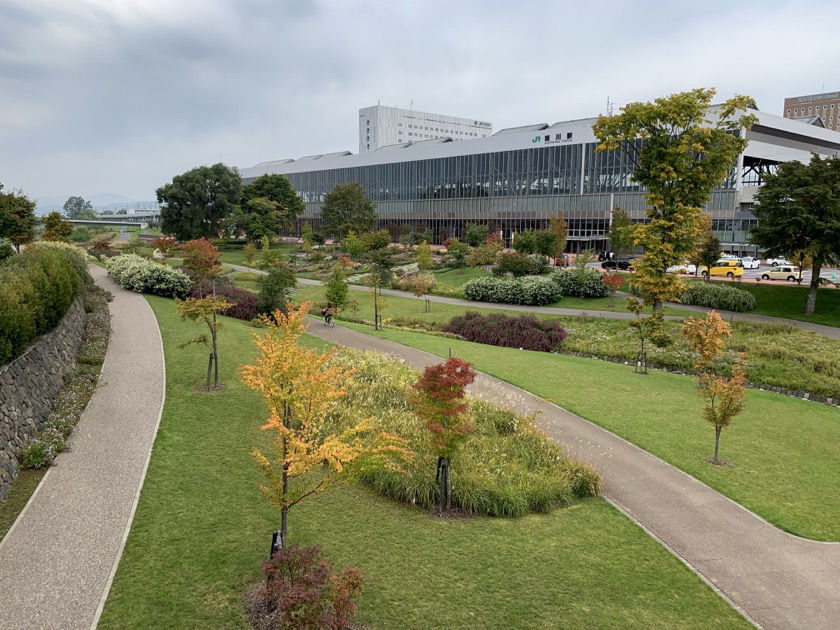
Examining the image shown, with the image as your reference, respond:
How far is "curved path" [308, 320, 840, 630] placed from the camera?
8180mm

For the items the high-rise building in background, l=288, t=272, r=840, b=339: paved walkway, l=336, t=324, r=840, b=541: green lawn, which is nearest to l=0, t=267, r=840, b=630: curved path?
l=336, t=324, r=840, b=541: green lawn

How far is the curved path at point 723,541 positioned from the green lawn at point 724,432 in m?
0.53

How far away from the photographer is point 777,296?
3500 centimetres

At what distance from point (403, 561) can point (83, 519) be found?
5.02 m

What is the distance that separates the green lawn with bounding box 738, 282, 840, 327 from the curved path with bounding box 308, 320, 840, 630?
23.8m

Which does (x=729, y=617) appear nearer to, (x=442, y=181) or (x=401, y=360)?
(x=401, y=360)

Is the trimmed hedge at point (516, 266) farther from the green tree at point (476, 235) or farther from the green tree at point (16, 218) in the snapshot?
the green tree at point (16, 218)

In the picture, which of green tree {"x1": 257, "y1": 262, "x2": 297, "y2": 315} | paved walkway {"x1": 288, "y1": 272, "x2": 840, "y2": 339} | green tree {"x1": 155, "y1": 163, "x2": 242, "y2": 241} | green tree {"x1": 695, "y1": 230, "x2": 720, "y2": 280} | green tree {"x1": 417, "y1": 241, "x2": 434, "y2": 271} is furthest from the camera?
green tree {"x1": 155, "y1": 163, "x2": 242, "y2": 241}

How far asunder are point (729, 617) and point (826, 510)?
195 inches

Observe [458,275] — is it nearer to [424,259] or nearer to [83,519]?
[424,259]

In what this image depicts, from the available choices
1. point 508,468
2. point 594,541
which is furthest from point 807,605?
point 508,468

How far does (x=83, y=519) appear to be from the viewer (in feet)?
28.9

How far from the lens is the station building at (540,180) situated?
66.4 m

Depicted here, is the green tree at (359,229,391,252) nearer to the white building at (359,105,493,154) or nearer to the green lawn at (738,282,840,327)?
the green lawn at (738,282,840,327)
